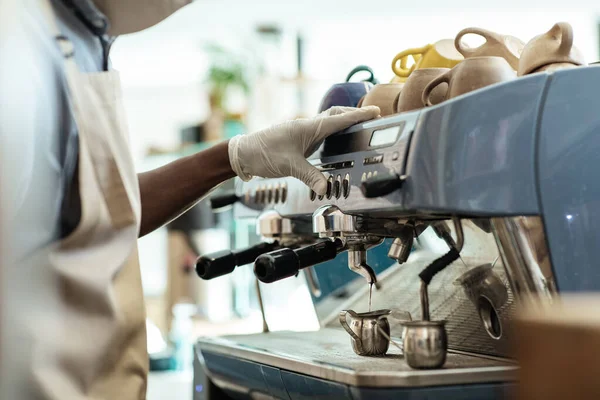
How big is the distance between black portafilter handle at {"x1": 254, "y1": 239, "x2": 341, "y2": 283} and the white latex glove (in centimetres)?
7

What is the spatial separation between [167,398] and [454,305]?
2.67ft

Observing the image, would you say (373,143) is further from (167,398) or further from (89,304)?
(167,398)

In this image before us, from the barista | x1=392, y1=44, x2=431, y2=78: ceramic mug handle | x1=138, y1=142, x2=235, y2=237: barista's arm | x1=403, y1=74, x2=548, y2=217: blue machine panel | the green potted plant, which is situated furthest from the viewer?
the green potted plant

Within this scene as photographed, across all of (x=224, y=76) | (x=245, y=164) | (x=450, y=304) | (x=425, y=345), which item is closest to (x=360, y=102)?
(x=245, y=164)

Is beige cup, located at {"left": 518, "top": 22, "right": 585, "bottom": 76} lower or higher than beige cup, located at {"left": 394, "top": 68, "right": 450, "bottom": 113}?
higher

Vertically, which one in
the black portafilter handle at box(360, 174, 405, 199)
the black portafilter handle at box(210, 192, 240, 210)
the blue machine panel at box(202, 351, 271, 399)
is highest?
the black portafilter handle at box(360, 174, 405, 199)

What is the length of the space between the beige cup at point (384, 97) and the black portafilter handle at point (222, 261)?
0.94ft

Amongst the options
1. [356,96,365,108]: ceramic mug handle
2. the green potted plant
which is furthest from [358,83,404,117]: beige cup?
the green potted plant

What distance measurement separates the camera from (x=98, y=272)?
0.86 m

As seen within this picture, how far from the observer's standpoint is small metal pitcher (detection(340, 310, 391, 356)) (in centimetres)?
90

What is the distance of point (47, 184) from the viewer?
85cm

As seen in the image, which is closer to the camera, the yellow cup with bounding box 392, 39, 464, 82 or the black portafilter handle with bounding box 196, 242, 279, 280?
the yellow cup with bounding box 392, 39, 464, 82

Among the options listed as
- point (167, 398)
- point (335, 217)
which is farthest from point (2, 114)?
point (167, 398)

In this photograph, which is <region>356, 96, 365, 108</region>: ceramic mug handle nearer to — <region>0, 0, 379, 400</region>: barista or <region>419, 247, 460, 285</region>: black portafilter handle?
<region>0, 0, 379, 400</region>: barista
